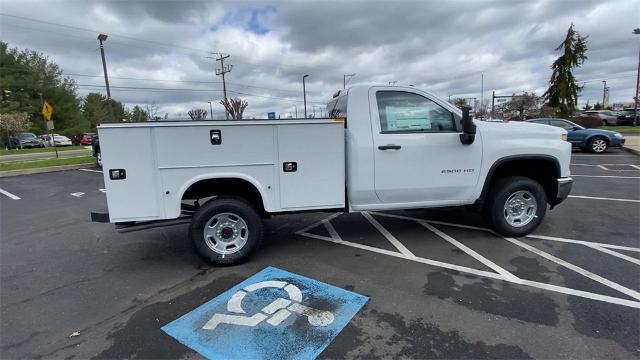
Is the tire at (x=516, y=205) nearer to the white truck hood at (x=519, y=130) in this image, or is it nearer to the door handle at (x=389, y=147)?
the white truck hood at (x=519, y=130)

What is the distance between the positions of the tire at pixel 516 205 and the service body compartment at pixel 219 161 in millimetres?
2288

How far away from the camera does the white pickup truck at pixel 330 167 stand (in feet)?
12.9

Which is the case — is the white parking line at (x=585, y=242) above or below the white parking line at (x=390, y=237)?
below

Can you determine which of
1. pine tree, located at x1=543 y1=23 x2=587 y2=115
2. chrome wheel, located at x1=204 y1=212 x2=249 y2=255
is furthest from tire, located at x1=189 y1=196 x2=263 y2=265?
pine tree, located at x1=543 y1=23 x2=587 y2=115

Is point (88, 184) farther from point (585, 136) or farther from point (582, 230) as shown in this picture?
point (585, 136)

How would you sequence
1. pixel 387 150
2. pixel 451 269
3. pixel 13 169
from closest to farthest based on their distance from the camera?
pixel 451 269 → pixel 387 150 → pixel 13 169

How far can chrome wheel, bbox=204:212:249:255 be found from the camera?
4.28 meters

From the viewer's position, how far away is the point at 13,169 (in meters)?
14.7

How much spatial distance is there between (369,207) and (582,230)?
3.39 m

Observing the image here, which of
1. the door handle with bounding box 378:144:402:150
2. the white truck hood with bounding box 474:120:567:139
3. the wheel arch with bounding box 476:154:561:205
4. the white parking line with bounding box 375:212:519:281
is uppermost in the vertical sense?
the white truck hood with bounding box 474:120:567:139

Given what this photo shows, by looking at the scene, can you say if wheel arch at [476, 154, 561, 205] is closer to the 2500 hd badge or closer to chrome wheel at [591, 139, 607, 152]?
the 2500 hd badge

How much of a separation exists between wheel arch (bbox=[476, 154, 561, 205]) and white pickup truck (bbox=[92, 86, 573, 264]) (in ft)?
0.05

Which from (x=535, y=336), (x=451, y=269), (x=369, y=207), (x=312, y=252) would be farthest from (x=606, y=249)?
(x=312, y=252)

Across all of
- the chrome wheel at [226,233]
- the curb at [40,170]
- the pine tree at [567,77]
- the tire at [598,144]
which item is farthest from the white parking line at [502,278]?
the pine tree at [567,77]
